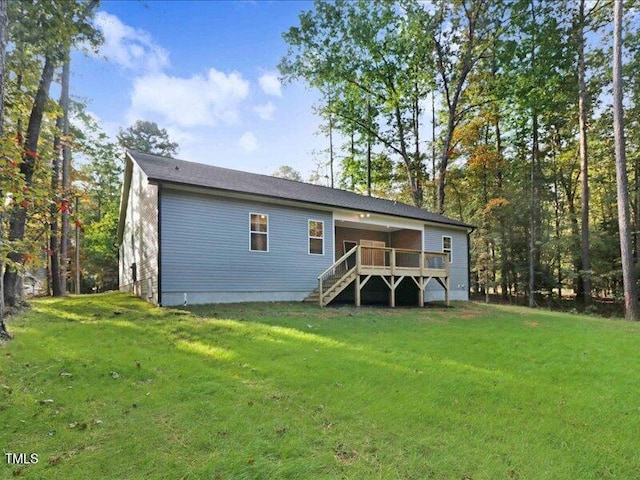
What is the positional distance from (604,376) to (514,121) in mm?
21374

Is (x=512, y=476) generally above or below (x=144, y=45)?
below

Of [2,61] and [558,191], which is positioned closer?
[2,61]

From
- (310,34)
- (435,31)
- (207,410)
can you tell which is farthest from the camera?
(310,34)

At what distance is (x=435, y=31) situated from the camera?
2109 cm

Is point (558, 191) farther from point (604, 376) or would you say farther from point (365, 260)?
point (604, 376)

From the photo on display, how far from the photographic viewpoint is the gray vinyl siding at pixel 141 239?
10.6m

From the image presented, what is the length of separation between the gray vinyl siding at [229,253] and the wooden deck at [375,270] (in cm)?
84

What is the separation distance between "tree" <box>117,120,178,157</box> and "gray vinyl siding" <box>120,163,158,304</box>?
16.9m

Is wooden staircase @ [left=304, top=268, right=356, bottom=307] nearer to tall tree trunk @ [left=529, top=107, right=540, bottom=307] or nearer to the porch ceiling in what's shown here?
the porch ceiling

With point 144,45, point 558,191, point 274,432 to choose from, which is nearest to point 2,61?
point 144,45

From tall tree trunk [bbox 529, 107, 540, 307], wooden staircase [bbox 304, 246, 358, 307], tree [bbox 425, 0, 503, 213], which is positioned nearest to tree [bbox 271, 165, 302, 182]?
tree [bbox 425, 0, 503, 213]

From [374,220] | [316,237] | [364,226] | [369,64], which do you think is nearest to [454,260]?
[364,226]

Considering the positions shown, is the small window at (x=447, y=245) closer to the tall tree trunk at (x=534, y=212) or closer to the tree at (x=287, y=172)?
the tall tree trunk at (x=534, y=212)

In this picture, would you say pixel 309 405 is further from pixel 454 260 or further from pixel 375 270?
pixel 454 260
